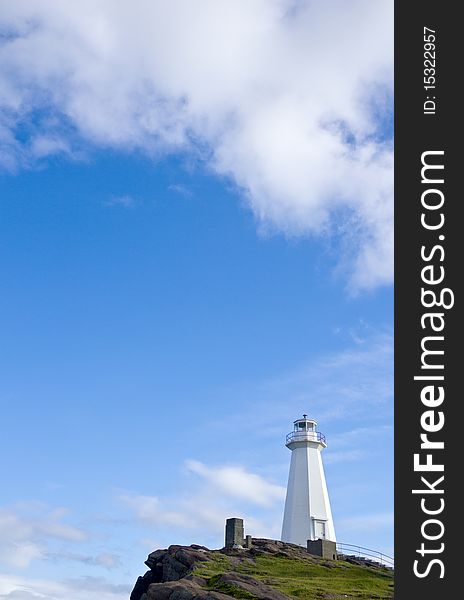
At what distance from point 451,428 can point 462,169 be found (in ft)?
24.4

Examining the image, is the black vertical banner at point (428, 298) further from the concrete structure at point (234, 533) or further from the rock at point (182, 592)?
the concrete structure at point (234, 533)

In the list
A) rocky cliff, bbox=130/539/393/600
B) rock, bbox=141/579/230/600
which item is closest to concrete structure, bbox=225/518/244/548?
rocky cliff, bbox=130/539/393/600

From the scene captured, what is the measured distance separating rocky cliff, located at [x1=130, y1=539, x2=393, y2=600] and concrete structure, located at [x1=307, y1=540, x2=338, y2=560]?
98cm

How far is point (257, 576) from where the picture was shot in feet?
161

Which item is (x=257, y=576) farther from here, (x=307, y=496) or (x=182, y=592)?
(x=307, y=496)

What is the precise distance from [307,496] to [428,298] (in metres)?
51.6

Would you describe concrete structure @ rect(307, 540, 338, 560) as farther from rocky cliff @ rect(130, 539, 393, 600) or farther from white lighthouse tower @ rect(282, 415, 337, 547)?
white lighthouse tower @ rect(282, 415, 337, 547)

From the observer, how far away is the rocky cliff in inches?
1699

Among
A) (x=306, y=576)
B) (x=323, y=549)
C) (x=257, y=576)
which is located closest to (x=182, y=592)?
(x=257, y=576)

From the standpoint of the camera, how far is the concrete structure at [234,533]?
206 feet

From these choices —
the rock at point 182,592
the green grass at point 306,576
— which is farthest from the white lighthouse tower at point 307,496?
the rock at point 182,592

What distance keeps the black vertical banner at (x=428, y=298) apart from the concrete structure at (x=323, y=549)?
41499 mm

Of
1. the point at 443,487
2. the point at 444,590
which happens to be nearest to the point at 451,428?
the point at 443,487

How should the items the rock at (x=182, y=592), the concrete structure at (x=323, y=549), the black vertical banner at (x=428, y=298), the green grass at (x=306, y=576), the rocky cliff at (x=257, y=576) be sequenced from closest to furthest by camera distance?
1. the black vertical banner at (x=428, y=298)
2. the rock at (x=182, y=592)
3. the rocky cliff at (x=257, y=576)
4. the green grass at (x=306, y=576)
5. the concrete structure at (x=323, y=549)
